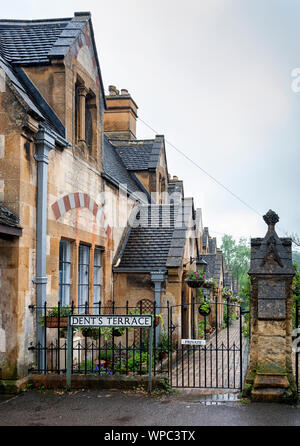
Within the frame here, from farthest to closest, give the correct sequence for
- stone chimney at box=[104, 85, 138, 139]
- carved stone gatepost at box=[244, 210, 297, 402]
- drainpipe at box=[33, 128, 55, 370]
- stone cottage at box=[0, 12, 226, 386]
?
stone chimney at box=[104, 85, 138, 139], drainpipe at box=[33, 128, 55, 370], stone cottage at box=[0, 12, 226, 386], carved stone gatepost at box=[244, 210, 297, 402]

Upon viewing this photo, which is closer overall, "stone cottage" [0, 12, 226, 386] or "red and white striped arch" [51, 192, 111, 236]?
"stone cottage" [0, 12, 226, 386]

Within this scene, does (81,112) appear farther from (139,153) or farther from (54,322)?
(139,153)

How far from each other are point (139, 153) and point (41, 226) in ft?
46.4

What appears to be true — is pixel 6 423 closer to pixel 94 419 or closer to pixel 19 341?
pixel 94 419

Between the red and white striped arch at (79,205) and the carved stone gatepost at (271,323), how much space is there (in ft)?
14.0

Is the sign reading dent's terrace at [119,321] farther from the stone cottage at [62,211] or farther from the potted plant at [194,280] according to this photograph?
the potted plant at [194,280]

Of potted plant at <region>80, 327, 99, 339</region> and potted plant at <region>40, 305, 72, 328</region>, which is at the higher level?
potted plant at <region>40, 305, 72, 328</region>

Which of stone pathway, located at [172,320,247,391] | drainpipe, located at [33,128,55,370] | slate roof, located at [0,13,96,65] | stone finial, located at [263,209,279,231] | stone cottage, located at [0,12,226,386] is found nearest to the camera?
stone finial, located at [263,209,279,231]

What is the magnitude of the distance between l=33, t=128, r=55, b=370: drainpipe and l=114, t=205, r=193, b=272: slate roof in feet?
18.9

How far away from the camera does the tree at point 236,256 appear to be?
9081 centimetres

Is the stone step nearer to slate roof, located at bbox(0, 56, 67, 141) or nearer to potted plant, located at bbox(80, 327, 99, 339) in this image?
potted plant, located at bbox(80, 327, 99, 339)

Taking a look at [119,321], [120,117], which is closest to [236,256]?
[120,117]

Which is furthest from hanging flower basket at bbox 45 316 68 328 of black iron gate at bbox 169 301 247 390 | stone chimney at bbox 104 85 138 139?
stone chimney at bbox 104 85 138 139

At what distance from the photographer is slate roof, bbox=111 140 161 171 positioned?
22359mm
